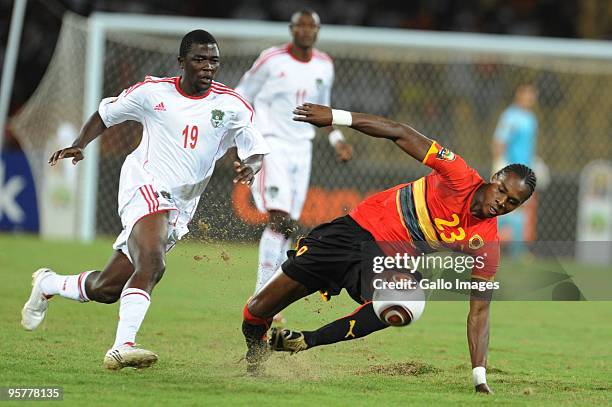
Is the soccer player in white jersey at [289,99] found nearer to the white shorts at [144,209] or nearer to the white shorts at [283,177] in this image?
the white shorts at [283,177]

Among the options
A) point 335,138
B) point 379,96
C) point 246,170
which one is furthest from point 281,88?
point 379,96

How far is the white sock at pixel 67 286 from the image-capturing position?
23.1 feet

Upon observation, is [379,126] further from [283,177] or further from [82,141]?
[283,177]

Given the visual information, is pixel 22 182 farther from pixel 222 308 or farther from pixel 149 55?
pixel 222 308

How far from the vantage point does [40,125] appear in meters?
16.0

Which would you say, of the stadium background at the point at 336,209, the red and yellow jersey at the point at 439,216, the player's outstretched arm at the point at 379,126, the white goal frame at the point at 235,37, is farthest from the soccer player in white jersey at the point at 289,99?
the white goal frame at the point at 235,37

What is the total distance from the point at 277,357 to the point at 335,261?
958mm

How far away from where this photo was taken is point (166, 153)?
699cm


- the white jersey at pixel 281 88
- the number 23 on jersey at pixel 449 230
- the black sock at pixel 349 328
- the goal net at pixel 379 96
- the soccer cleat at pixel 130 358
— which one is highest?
the goal net at pixel 379 96

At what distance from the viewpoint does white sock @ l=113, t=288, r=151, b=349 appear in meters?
6.21

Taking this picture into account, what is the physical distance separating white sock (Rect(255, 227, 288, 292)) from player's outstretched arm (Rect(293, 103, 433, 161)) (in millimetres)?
3014

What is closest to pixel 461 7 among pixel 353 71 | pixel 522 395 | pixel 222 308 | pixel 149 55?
pixel 353 71

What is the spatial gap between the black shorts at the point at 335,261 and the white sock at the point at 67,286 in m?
1.42

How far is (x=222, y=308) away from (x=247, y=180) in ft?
5.59
